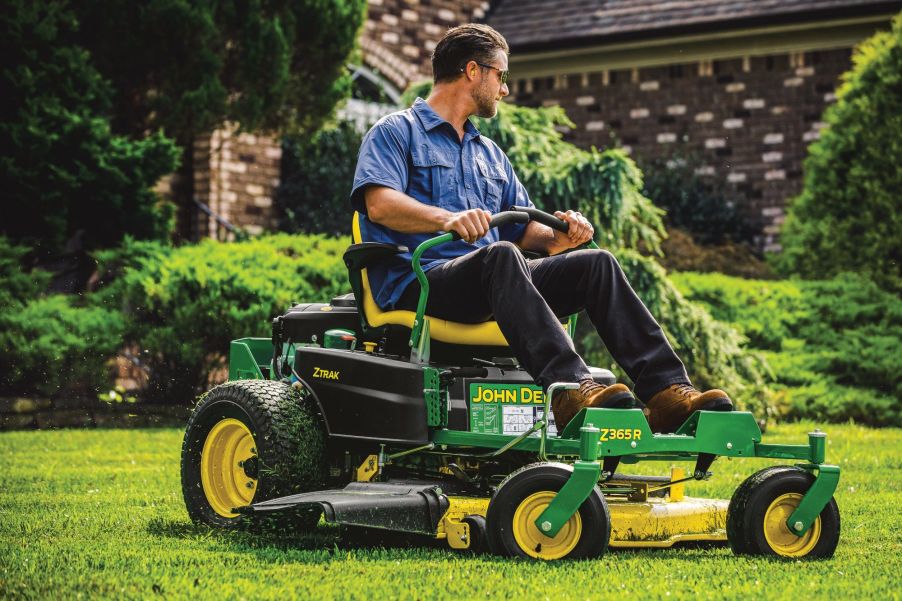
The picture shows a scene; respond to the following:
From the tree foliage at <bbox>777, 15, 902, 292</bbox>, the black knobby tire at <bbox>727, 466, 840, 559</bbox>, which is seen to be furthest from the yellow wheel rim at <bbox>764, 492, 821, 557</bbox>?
the tree foliage at <bbox>777, 15, 902, 292</bbox>

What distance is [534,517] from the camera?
15.8ft

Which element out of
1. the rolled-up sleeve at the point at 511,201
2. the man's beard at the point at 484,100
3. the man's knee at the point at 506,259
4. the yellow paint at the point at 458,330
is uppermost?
the man's beard at the point at 484,100

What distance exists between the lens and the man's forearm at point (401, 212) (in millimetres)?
5355

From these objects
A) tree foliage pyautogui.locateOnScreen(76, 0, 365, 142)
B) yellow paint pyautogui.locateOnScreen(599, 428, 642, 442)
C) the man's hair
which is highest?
tree foliage pyautogui.locateOnScreen(76, 0, 365, 142)

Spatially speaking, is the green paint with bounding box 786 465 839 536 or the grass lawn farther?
the green paint with bounding box 786 465 839 536

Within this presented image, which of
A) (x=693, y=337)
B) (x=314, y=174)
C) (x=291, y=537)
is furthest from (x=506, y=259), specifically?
(x=314, y=174)

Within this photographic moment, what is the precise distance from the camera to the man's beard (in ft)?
19.0

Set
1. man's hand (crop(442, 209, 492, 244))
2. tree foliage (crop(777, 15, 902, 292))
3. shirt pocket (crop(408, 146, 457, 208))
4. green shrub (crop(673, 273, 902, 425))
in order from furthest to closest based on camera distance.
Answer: tree foliage (crop(777, 15, 902, 292))
green shrub (crop(673, 273, 902, 425))
shirt pocket (crop(408, 146, 457, 208))
man's hand (crop(442, 209, 492, 244))

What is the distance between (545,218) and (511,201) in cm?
56

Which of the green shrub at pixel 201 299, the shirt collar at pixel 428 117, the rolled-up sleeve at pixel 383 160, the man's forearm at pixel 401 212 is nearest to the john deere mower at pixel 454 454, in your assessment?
the man's forearm at pixel 401 212

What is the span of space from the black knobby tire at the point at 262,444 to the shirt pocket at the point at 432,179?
91 cm

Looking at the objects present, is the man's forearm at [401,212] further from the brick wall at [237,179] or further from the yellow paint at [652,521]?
the brick wall at [237,179]

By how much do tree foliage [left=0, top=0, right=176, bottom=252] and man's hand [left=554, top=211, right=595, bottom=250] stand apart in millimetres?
6256

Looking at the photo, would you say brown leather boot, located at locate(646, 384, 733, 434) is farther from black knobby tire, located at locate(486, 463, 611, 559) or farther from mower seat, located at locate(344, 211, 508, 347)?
mower seat, located at locate(344, 211, 508, 347)
